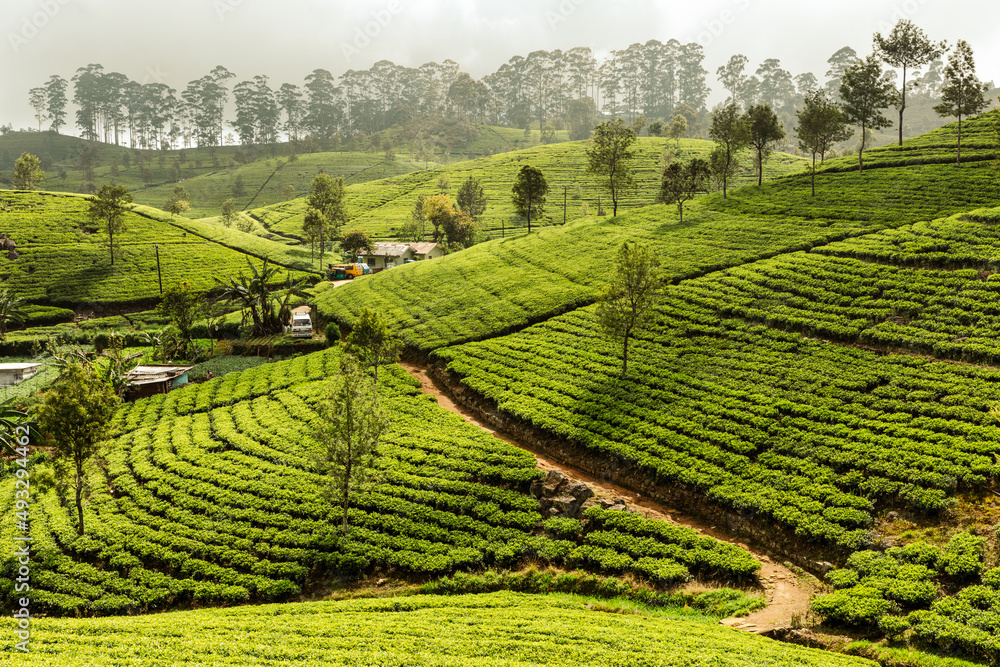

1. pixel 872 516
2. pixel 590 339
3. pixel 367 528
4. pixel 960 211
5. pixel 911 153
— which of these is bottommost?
pixel 367 528

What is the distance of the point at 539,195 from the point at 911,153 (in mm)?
51707

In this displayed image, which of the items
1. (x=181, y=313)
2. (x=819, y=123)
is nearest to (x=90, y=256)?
(x=181, y=313)

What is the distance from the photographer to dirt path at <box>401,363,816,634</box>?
21562 mm

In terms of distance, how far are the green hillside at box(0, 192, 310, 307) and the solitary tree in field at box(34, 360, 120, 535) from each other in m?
56.3

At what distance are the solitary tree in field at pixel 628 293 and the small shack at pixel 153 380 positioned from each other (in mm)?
38552

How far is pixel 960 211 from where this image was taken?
58.0m

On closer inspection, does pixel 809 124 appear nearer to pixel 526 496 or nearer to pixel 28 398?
pixel 526 496

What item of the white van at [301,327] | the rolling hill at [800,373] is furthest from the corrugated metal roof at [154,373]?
the rolling hill at [800,373]

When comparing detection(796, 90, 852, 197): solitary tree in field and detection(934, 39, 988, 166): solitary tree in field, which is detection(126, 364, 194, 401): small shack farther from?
detection(934, 39, 988, 166): solitary tree in field

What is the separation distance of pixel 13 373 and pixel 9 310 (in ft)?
61.7

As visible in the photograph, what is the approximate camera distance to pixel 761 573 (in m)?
24.3

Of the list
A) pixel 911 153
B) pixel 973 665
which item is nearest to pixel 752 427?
pixel 973 665

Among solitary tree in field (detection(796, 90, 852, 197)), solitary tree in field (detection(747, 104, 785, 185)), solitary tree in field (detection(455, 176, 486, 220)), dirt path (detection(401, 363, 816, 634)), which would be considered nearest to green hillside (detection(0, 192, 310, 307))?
solitary tree in field (detection(455, 176, 486, 220))

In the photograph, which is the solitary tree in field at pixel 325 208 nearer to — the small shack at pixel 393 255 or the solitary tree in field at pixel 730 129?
the small shack at pixel 393 255
